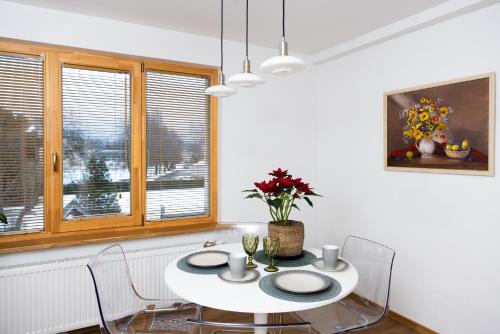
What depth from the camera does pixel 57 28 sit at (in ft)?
8.61

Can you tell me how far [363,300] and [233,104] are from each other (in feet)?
6.89

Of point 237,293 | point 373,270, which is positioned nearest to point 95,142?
point 237,293

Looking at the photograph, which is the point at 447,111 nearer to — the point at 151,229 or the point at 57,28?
the point at 151,229

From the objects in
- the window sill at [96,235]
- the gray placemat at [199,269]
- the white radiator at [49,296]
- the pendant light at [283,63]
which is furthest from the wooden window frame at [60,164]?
the pendant light at [283,63]

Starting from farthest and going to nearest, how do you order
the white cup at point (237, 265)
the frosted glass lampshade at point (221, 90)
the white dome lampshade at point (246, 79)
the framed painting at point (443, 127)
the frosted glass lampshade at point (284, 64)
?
the framed painting at point (443, 127) < the frosted glass lampshade at point (221, 90) < the white dome lampshade at point (246, 79) < the white cup at point (237, 265) < the frosted glass lampshade at point (284, 64)

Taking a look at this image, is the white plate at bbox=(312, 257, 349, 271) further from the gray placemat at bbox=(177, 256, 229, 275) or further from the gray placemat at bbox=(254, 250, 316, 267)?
the gray placemat at bbox=(177, 256, 229, 275)

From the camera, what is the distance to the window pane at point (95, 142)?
280 cm

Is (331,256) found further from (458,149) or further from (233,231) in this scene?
(458,149)

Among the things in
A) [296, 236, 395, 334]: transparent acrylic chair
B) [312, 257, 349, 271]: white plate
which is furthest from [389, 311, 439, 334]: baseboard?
[312, 257, 349, 271]: white plate

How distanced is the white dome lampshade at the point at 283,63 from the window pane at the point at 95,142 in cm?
180

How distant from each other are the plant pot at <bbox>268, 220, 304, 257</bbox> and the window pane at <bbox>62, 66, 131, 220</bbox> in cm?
162

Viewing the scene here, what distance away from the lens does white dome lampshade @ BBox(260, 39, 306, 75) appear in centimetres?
157

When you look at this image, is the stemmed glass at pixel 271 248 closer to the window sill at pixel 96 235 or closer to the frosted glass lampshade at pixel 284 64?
the frosted glass lampshade at pixel 284 64

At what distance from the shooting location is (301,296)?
1549mm
